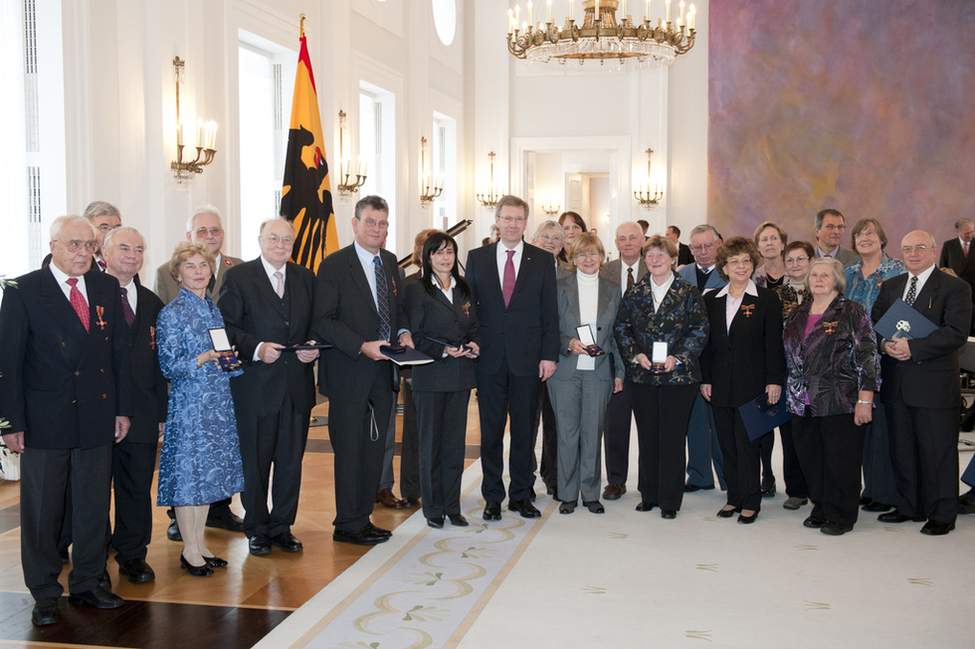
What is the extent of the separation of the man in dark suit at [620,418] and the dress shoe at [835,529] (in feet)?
4.16

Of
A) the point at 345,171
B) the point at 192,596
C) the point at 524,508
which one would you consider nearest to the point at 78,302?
the point at 192,596

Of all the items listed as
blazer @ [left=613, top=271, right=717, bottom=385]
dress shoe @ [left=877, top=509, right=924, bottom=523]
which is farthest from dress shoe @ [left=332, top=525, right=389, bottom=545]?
dress shoe @ [left=877, top=509, right=924, bottom=523]

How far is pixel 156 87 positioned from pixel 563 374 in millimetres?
4111

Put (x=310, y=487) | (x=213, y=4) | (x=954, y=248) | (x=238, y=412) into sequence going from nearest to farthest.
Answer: (x=238, y=412)
(x=310, y=487)
(x=213, y=4)
(x=954, y=248)

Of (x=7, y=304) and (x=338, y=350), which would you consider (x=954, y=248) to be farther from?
(x=7, y=304)

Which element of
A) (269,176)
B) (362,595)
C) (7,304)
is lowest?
(362,595)

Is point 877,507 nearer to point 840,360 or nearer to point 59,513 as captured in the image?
point 840,360

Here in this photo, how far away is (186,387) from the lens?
3.99 m

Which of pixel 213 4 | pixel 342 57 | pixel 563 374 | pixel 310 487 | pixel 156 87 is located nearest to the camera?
pixel 563 374

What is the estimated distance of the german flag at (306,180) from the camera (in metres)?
7.91

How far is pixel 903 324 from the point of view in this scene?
4.74 meters

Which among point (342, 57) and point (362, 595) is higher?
point (342, 57)

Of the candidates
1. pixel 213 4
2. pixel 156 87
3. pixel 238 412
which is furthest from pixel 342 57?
pixel 238 412

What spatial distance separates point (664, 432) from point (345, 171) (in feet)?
20.3
